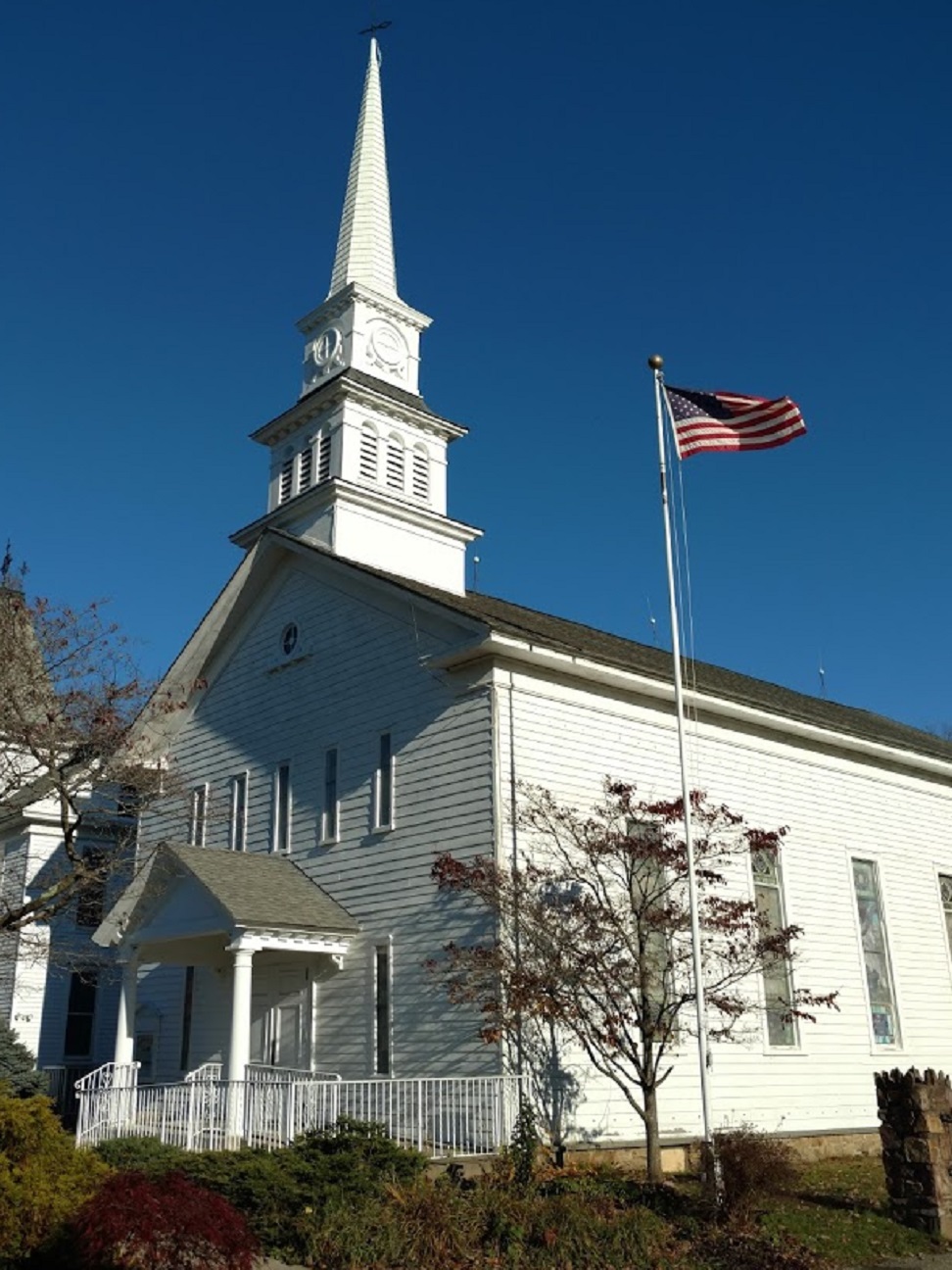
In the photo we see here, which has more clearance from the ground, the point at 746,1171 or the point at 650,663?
the point at 650,663

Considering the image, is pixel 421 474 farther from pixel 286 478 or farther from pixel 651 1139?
pixel 651 1139

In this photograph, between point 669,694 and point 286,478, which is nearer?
point 669,694

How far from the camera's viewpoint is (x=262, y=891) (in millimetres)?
19328

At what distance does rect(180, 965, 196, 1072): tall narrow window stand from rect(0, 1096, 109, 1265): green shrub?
41.2ft

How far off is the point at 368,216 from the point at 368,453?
287 inches

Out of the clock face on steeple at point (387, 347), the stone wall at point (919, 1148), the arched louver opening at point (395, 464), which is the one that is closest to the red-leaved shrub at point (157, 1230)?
the stone wall at point (919, 1148)

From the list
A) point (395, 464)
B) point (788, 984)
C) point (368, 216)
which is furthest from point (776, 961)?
point (368, 216)

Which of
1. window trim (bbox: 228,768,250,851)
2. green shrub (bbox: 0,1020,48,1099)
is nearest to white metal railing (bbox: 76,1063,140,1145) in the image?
green shrub (bbox: 0,1020,48,1099)

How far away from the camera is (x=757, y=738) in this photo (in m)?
22.5

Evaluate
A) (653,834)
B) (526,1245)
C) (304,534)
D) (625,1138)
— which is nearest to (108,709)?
(304,534)

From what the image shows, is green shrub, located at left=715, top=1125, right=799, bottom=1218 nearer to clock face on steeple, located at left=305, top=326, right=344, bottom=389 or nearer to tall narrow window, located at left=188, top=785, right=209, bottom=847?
tall narrow window, located at left=188, top=785, right=209, bottom=847

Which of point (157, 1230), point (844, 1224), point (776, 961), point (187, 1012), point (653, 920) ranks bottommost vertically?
point (844, 1224)

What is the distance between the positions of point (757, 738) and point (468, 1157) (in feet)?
33.1

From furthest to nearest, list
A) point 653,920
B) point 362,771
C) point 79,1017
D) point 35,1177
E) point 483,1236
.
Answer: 1. point 79,1017
2. point 362,771
3. point 653,920
4. point 483,1236
5. point 35,1177
